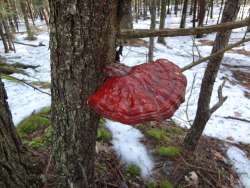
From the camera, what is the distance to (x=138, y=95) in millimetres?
1422

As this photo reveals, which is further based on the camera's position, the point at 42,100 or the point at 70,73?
the point at 42,100

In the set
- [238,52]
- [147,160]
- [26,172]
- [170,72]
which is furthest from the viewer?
[238,52]

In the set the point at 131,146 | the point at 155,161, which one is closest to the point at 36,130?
the point at 131,146

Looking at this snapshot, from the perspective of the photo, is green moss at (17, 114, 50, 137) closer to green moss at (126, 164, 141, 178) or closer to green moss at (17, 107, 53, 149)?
green moss at (17, 107, 53, 149)

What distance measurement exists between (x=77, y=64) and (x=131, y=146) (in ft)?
7.56

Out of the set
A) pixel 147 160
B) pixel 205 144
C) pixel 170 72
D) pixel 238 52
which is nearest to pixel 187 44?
pixel 238 52

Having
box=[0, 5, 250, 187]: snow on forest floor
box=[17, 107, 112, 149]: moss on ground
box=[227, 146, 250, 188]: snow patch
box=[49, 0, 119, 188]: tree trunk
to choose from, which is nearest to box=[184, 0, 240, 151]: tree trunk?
box=[0, 5, 250, 187]: snow on forest floor

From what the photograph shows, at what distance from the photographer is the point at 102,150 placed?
130 inches

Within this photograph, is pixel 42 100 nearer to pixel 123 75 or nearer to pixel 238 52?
pixel 123 75

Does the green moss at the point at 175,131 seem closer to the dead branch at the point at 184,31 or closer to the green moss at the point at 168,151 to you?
the green moss at the point at 168,151

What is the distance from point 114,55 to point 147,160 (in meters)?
2.21

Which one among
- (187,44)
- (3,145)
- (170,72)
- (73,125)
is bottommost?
(187,44)

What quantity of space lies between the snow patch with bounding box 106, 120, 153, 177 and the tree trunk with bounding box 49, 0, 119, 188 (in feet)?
4.98

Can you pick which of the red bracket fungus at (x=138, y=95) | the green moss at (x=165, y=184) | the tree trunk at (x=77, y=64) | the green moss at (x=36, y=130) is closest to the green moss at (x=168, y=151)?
the green moss at (x=165, y=184)
